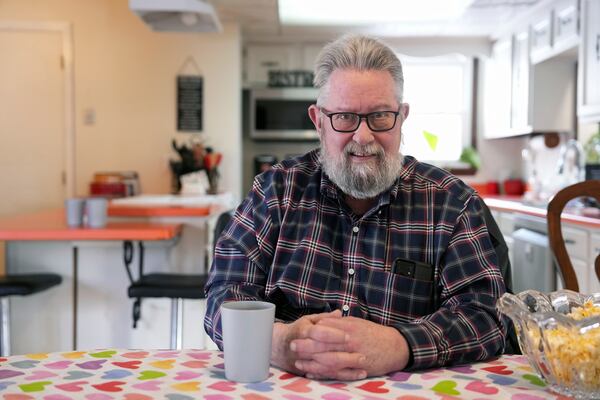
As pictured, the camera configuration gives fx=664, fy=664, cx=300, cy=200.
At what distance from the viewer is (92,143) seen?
5.04 metres

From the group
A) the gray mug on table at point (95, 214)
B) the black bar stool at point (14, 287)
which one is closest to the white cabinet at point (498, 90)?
the gray mug on table at point (95, 214)

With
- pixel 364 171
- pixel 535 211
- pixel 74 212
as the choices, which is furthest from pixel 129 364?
pixel 535 211

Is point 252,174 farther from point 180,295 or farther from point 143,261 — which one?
point 180,295

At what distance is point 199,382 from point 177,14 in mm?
2836

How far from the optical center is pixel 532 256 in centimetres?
379

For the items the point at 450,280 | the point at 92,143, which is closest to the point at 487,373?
the point at 450,280

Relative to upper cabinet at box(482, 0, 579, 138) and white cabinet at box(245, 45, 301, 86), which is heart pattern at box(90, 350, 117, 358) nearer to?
upper cabinet at box(482, 0, 579, 138)

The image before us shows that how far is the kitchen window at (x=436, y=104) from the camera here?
573 centimetres

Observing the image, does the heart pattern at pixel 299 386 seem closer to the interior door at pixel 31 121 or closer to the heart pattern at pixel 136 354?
the heart pattern at pixel 136 354

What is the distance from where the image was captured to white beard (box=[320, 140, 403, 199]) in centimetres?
131

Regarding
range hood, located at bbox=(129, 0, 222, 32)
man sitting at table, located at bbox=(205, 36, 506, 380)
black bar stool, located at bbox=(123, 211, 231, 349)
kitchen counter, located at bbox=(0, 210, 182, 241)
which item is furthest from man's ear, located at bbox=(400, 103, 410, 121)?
range hood, located at bbox=(129, 0, 222, 32)

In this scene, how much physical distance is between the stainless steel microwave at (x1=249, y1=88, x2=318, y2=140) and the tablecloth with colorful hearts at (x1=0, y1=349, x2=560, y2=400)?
172 inches

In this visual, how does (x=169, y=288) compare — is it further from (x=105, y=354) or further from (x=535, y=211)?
(x=535, y=211)

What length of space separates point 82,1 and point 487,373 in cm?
475
